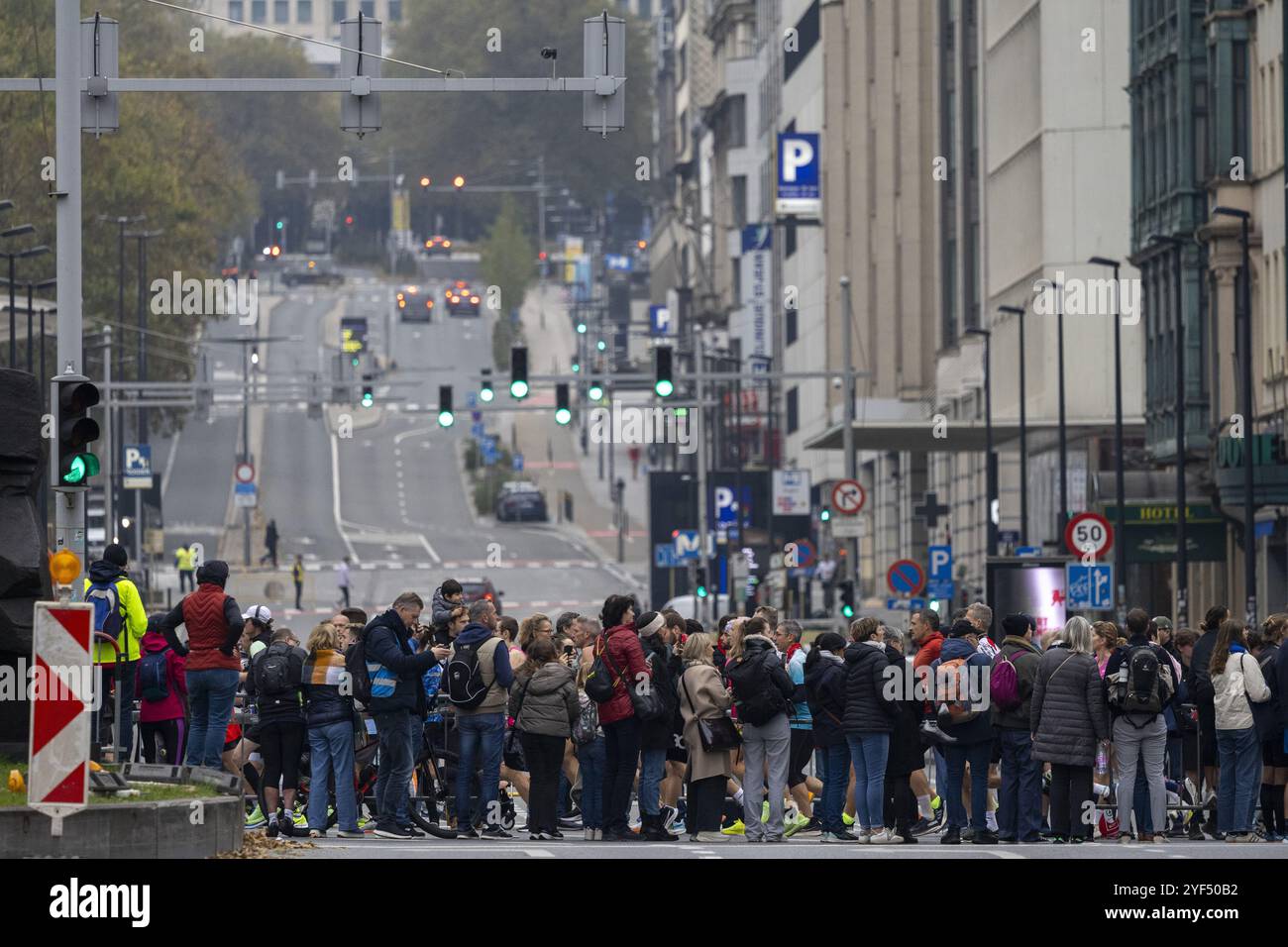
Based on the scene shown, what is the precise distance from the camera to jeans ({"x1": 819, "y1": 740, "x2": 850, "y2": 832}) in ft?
76.0

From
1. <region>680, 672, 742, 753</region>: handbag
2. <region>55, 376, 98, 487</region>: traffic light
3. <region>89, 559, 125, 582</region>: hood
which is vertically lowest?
<region>680, 672, 742, 753</region>: handbag

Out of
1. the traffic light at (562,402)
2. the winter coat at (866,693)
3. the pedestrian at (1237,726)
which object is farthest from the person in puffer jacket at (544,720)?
the traffic light at (562,402)

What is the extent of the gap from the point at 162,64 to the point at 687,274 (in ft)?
204

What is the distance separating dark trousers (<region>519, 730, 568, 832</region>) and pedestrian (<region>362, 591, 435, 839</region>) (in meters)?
0.82

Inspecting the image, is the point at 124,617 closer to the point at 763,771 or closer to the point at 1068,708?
the point at 763,771

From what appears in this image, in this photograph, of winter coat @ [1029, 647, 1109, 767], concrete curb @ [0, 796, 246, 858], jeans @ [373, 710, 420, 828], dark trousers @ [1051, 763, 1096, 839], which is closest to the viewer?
concrete curb @ [0, 796, 246, 858]

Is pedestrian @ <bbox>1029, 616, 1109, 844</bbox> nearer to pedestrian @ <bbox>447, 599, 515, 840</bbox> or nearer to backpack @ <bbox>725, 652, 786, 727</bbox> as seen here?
backpack @ <bbox>725, 652, 786, 727</bbox>

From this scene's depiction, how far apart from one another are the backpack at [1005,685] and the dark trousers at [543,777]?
3081mm

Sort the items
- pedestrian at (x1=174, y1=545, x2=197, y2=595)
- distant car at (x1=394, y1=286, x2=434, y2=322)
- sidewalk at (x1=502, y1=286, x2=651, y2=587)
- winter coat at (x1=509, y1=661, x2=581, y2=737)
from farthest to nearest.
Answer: distant car at (x1=394, y1=286, x2=434, y2=322) < sidewalk at (x1=502, y1=286, x2=651, y2=587) < pedestrian at (x1=174, y1=545, x2=197, y2=595) < winter coat at (x1=509, y1=661, x2=581, y2=737)

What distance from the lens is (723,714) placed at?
2250 cm

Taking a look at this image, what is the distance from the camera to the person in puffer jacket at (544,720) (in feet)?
73.4

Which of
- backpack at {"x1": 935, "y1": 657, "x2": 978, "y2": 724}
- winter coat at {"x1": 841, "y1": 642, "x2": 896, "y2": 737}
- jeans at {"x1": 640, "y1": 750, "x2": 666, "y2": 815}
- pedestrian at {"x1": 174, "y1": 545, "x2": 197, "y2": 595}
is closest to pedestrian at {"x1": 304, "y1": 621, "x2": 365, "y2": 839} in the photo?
jeans at {"x1": 640, "y1": 750, "x2": 666, "y2": 815}
